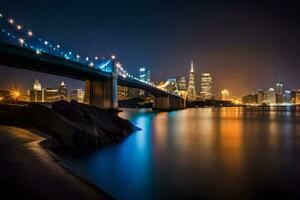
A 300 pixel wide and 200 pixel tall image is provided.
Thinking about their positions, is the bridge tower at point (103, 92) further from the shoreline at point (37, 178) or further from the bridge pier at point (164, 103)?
the shoreline at point (37, 178)

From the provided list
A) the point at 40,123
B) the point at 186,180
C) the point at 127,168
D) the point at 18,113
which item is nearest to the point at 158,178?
the point at 186,180

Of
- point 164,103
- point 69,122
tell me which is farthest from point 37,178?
point 164,103

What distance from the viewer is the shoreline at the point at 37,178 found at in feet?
25.4

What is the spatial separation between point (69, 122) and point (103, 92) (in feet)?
181

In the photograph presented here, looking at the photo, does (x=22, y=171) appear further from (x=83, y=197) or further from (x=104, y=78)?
(x=104, y=78)

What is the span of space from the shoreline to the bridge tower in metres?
60.0

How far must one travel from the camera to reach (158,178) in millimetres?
13734

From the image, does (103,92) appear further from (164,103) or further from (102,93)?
(164,103)

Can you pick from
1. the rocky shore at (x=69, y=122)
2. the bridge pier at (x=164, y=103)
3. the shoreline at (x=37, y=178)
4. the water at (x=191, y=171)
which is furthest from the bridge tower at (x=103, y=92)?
the shoreline at (x=37, y=178)

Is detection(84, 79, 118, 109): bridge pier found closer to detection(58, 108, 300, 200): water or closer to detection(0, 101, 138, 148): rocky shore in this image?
detection(0, 101, 138, 148): rocky shore

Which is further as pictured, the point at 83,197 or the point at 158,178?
the point at 158,178

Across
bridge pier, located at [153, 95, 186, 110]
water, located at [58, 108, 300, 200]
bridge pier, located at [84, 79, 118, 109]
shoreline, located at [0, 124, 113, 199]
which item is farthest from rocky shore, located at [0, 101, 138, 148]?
bridge pier, located at [153, 95, 186, 110]

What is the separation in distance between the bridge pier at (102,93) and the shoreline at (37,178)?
60.0 metres

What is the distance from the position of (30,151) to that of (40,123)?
746cm
